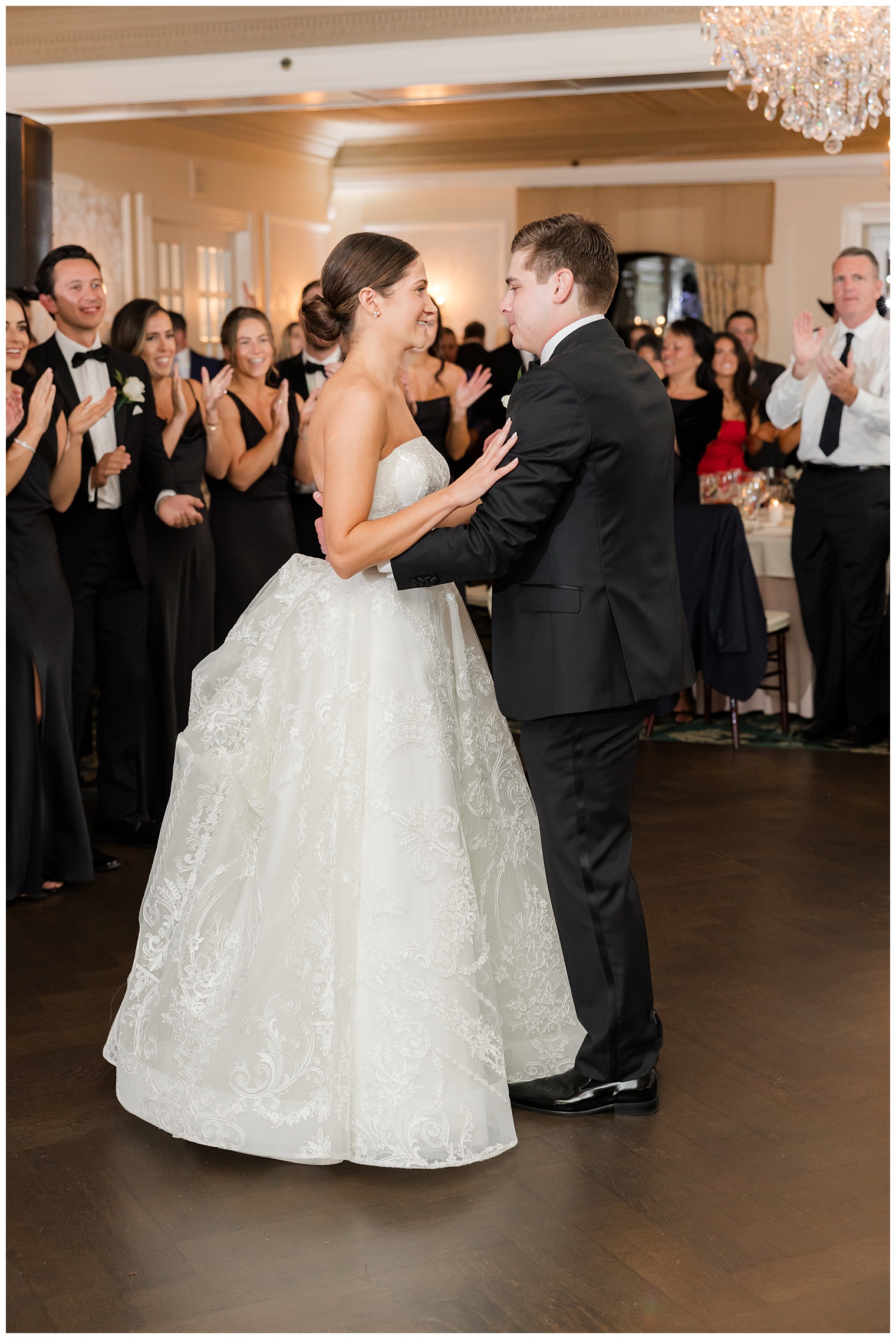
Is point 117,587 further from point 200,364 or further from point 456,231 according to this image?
point 456,231

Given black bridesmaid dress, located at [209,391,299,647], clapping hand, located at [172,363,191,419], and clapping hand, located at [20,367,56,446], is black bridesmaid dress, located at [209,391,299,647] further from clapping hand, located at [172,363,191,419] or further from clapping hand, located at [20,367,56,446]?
clapping hand, located at [20,367,56,446]

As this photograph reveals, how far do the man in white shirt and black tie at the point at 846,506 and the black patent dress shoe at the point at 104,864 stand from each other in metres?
3.16

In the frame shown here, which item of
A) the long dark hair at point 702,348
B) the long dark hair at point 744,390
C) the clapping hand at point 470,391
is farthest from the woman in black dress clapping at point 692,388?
the clapping hand at point 470,391

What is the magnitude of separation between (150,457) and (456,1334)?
3.20 m

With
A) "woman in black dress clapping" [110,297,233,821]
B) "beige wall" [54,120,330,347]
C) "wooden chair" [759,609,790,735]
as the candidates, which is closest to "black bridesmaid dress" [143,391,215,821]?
"woman in black dress clapping" [110,297,233,821]

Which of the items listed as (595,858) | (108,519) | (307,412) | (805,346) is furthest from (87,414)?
(805,346)

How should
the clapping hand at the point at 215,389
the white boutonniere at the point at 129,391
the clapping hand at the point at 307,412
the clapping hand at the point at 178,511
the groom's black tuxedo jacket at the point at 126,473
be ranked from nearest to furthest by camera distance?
1. the groom's black tuxedo jacket at the point at 126,473
2. the white boutonniere at the point at 129,391
3. the clapping hand at the point at 178,511
4. the clapping hand at the point at 215,389
5. the clapping hand at the point at 307,412

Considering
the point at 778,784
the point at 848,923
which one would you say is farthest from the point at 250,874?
the point at 778,784

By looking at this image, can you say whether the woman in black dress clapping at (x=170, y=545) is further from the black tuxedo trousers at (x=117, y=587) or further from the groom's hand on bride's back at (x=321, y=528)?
the groom's hand on bride's back at (x=321, y=528)

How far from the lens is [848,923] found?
149 inches

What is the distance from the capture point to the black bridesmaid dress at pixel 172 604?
4.63 meters

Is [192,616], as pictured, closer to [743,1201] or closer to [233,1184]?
[233,1184]

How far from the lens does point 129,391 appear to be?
4.36m

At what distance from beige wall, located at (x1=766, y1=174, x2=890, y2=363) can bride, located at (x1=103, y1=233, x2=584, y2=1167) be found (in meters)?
10.3
